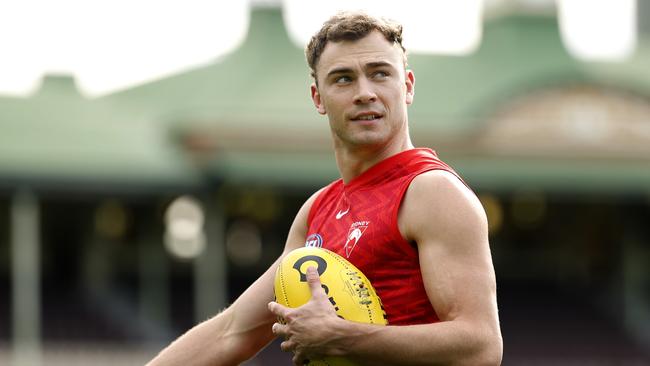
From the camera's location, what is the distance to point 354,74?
4641 mm

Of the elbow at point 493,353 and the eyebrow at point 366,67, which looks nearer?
the elbow at point 493,353

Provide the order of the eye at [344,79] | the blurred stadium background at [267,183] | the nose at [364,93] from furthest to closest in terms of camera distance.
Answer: the blurred stadium background at [267,183] < the eye at [344,79] < the nose at [364,93]

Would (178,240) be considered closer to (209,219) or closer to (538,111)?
(209,219)

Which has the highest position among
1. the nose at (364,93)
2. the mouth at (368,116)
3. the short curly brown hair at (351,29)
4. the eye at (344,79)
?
the short curly brown hair at (351,29)

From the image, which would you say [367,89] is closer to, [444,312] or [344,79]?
[344,79]

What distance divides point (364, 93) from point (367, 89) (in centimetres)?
2

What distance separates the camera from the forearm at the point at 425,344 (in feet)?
13.9

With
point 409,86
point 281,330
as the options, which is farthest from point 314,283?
point 409,86

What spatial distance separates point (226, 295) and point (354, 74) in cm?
2287

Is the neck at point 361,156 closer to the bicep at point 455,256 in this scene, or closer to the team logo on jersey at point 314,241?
the team logo on jersey at point 314,241

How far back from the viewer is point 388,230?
448 centimetres

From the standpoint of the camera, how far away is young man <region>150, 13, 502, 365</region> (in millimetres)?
4273

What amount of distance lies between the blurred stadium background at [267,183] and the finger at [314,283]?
1786 cm

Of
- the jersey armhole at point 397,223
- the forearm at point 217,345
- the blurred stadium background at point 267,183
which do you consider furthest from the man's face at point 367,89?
the blurred stadium background at point 267,183
